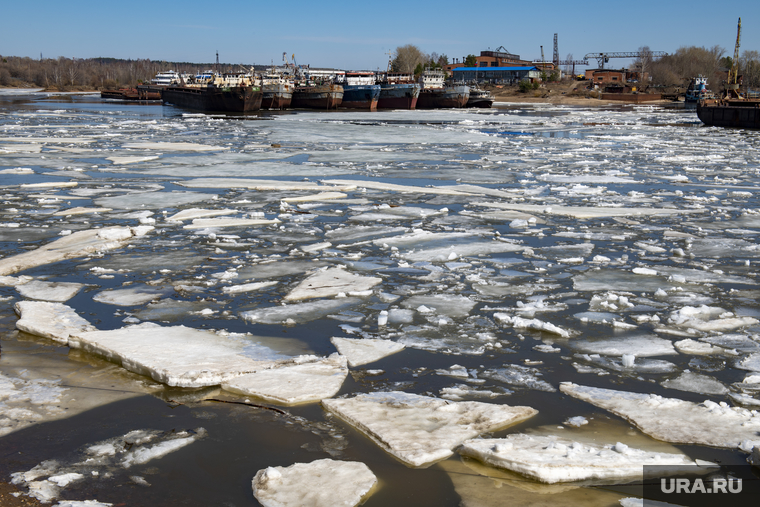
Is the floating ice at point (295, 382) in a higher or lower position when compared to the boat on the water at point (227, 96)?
lower

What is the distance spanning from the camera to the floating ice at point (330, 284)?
4.34m

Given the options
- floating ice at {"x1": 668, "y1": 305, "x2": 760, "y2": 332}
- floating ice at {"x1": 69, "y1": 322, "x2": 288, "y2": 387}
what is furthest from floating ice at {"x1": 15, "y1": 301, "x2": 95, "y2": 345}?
floating ice at {"x1": 668, "y1": 305, "x2": 760, "y2": 332}

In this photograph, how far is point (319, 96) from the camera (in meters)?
49.5

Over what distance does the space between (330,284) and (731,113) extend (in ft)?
108

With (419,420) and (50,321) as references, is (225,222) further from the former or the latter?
(419,420)

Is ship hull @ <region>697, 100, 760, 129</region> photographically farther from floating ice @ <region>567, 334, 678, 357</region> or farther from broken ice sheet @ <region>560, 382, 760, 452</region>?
broken ice sheet @ <region>560, 382, 760, 452</region>

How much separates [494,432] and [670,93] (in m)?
99.7

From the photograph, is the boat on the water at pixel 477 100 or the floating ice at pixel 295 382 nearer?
the floating ice at pixel 295 382

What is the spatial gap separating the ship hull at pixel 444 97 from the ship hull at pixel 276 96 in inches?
547

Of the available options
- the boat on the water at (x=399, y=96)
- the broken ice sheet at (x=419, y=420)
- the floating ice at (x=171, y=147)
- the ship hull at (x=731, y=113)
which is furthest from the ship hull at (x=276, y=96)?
the broken ice sheet at (x=419, y=420)

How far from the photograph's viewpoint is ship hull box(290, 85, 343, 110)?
4922 centimetres

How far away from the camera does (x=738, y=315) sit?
3.94 m

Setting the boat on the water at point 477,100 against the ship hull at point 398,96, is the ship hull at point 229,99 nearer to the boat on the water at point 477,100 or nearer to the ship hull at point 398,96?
the ship hull at point 398,96

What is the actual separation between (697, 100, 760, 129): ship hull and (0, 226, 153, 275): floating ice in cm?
3153
